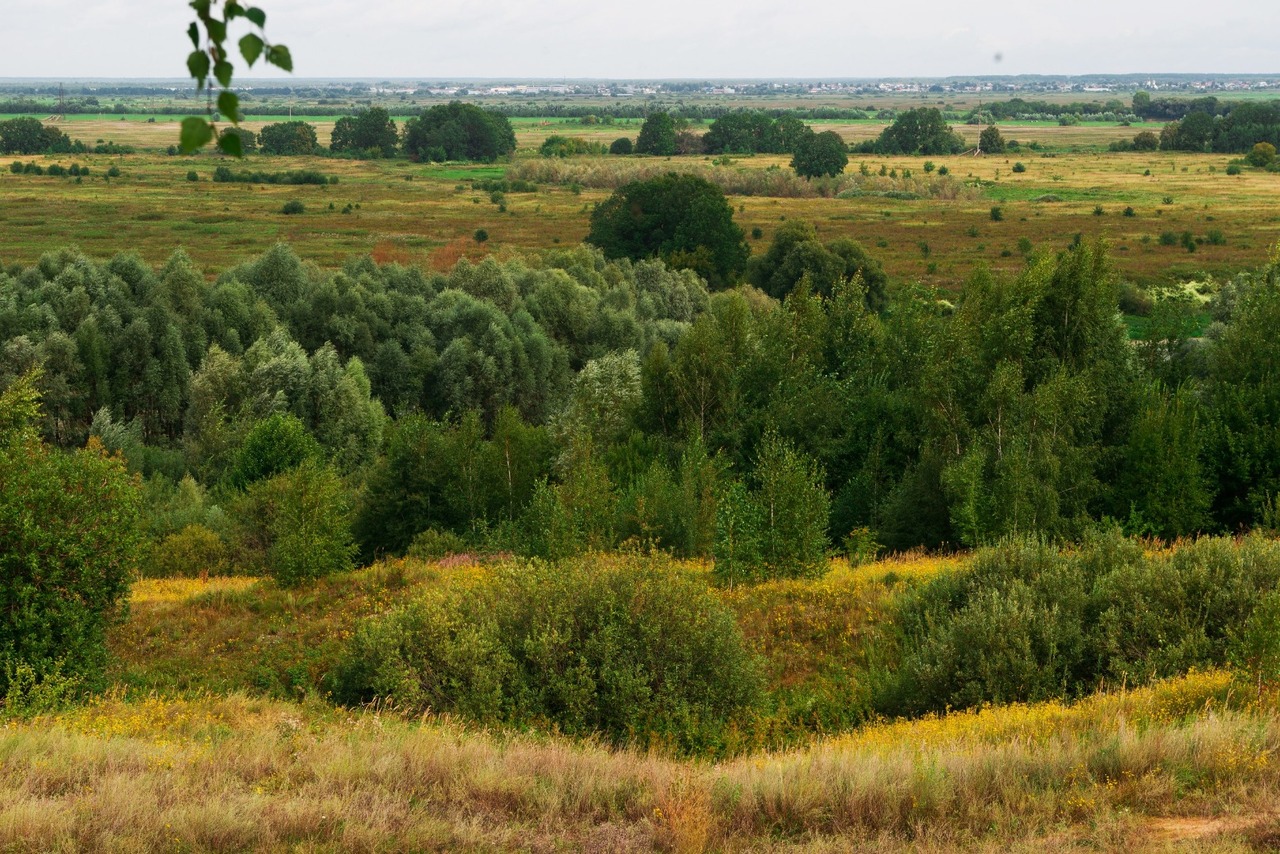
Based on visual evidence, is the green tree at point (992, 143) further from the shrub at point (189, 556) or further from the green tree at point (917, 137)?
the shrub at point (189, 556)

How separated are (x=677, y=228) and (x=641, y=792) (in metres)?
65.4

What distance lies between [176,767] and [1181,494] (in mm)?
21805

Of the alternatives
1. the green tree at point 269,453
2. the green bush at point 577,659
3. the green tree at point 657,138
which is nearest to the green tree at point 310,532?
the green bush at point 577,659

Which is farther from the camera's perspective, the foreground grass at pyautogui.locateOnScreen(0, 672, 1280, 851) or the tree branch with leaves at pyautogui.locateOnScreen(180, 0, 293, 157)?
the foreground grass at pyautogui.locateOnScreen(0, 672, 1280, 851)

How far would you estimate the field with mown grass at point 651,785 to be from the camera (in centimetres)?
836

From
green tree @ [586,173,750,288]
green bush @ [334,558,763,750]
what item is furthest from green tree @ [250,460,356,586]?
green tree @ [586,173,750,288]

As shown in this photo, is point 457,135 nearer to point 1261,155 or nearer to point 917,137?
point 917,137

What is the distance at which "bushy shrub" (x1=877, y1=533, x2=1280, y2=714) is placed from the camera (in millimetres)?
13633

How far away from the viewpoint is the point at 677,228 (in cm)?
7281

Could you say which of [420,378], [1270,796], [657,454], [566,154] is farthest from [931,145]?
[1270,796]

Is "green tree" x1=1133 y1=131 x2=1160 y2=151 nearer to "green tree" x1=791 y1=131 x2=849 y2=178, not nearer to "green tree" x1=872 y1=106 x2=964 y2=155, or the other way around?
"green tree" x1=872 y1=106 x2=964 y2=155

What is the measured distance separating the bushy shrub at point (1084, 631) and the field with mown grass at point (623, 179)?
56.0 m

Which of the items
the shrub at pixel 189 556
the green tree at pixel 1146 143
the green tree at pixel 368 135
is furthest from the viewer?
the green tree at pixel 368 135

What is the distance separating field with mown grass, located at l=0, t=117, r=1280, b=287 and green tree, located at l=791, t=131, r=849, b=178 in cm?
402
